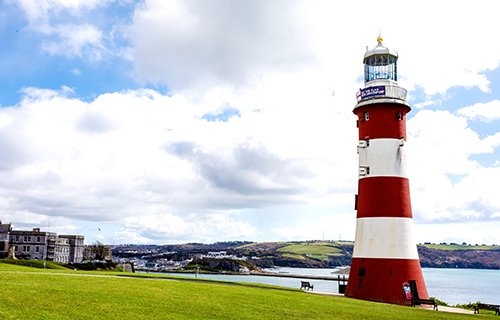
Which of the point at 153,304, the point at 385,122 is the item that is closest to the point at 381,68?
the point at 385,122

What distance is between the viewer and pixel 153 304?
17844mm

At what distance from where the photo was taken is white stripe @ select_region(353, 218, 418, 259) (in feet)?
97.5

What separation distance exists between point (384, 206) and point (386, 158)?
3152mm

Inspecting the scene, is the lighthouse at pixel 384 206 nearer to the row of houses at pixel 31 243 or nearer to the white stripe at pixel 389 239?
the white stripe at pixel 389 239

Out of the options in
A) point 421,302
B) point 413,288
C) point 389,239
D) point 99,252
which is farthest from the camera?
point 99,252

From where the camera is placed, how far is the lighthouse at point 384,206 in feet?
97.2

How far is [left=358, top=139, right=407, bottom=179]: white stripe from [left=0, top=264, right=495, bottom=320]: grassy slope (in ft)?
30.0

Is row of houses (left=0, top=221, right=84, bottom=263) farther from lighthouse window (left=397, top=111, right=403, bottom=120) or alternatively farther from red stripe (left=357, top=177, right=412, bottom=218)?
lighthouse window (left=397, top=111, right=403, bottom=120)

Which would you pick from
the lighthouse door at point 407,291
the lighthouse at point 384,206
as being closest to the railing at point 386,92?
the lighthouse at point 384,206

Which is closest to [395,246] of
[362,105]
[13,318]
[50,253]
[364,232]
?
[364,232]

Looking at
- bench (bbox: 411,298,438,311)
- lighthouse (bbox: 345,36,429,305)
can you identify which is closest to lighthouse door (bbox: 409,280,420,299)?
lighthouse (bbox: 345,36,429,305)

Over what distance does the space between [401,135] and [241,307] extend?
57.6 feet

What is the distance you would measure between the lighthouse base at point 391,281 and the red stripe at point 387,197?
3027 mm

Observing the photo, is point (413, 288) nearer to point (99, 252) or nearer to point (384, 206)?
point (384, 206)
